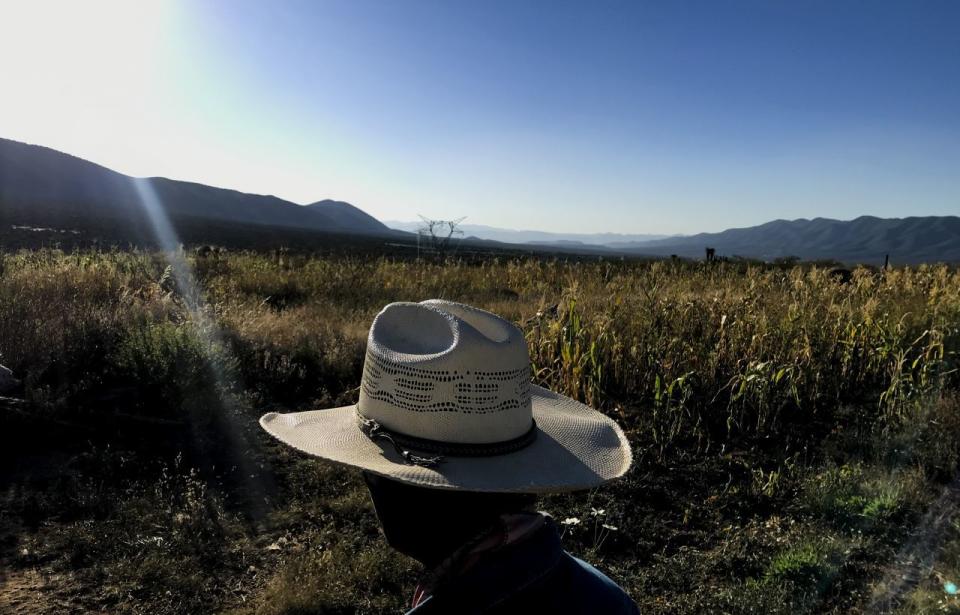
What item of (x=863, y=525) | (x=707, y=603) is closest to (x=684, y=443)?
(x=863, y=525)

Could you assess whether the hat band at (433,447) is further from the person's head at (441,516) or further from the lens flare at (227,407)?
the lens flare at (227,407)

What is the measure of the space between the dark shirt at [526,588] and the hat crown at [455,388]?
238 mm

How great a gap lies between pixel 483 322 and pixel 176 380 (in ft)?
→ 14.4

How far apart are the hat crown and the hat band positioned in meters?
0.01

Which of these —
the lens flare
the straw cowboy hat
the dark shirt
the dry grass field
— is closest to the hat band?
the straw cowboy hat

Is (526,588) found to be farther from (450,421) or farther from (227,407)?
(227,407)

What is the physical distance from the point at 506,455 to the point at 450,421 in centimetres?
15

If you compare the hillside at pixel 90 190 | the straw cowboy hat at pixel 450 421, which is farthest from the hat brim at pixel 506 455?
the hillside at pixel 90 190

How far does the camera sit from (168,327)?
5.47 metres

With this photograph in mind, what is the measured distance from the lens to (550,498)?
3.88 m

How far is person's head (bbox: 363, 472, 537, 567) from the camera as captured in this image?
1091 millimetres

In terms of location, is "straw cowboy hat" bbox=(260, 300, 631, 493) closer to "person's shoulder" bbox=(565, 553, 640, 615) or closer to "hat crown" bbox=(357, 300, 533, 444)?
"hat crown" bbox=(357, 300, 533, 444)

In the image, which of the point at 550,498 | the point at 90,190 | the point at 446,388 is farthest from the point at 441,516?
the point at 90,190

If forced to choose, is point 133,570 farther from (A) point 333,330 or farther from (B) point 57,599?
(A) point 333,330
